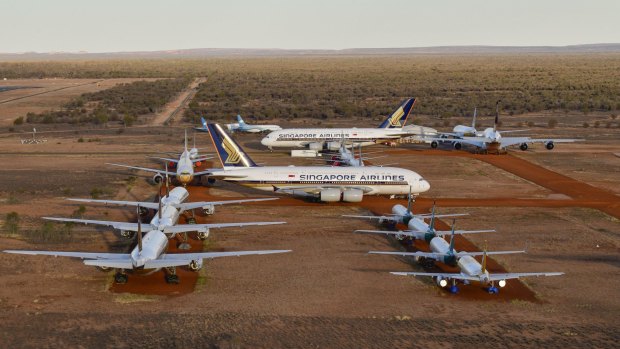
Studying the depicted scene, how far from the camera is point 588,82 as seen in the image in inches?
6880

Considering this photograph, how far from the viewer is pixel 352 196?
52.0 meters

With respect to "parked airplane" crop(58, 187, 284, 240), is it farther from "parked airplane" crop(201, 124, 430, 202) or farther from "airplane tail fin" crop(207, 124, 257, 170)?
"airplane tail fin" crop(207, 124, 257, 170)

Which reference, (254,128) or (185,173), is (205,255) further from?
(254,128)

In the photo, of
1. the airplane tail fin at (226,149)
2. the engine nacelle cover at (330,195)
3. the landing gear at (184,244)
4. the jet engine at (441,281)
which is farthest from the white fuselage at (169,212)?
the jet engine at (441,281)

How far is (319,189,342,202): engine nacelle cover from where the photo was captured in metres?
51.9

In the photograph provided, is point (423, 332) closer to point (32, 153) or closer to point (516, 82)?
point (32, 153)

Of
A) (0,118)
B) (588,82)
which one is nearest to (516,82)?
(588,82)

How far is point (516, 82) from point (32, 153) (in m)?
148

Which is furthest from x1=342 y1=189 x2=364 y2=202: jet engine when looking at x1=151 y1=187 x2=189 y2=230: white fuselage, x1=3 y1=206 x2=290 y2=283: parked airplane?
x1=3 y1=206 x2=290 y2=283: parked airplane

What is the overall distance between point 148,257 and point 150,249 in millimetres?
960

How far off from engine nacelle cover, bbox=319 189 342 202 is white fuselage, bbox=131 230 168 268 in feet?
64.9

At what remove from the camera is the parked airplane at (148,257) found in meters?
30.2

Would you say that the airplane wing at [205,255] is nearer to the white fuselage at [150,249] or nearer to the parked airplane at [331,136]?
the white fuselage at [150,249]

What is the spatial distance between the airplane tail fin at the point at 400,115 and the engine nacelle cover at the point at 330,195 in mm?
34913
